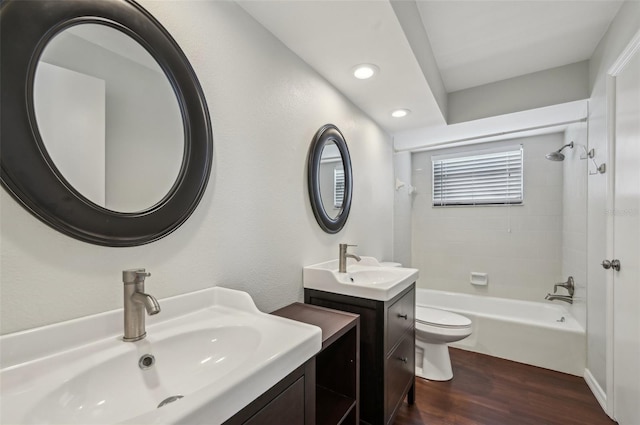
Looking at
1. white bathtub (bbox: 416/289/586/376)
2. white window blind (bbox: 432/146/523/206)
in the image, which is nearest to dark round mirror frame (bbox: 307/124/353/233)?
white bathtub (bbox: 416/289/586/376)

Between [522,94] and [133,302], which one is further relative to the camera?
[522,94]

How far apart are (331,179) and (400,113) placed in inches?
38.4

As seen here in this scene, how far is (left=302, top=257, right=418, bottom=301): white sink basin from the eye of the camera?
136 cm

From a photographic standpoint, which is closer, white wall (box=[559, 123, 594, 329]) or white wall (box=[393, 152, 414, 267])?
white wall (box=[559, 123, 594, 329])

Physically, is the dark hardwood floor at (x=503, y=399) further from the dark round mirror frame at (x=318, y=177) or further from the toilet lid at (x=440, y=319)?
the dark round mirror frame at (x=318, y=177)

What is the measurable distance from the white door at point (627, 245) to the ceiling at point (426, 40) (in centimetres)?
50

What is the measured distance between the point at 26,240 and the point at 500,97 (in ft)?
9.92

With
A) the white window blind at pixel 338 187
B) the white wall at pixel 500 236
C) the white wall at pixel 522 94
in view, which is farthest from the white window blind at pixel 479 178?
the white window blind at pixel 338 187

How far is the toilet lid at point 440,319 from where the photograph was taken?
206 centimetres

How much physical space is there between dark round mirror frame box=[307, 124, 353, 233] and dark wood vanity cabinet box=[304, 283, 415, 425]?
0.46m

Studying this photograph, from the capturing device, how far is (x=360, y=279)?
1.79 m

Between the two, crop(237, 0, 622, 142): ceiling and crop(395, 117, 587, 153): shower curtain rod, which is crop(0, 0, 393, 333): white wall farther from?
crop(395, 117, 587, 153): shower curtain rod

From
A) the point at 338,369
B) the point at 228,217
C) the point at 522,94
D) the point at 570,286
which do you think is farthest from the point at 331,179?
the point at 570,286

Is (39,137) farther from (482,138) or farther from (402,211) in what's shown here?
(482,138)
